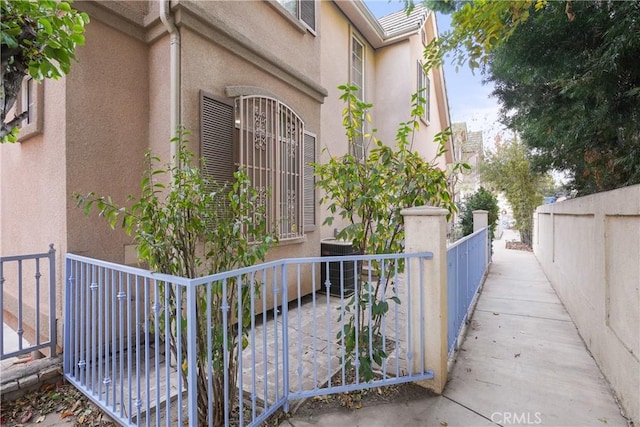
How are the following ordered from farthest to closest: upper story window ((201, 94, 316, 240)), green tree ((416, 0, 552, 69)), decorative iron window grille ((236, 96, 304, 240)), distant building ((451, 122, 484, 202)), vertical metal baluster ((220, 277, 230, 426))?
1. distant building ((451, 122, 484, 202))
2. decorative iron window grille ((236, 96, 304, 240))
3. upper story window ((201, 94, 316, 240))
4. green tree ((416, 0, 552, 69))
5. vertical metal baluster ((220, 277, 230, 426))

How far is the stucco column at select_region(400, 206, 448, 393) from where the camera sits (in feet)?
9.30

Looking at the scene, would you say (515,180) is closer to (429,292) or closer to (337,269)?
(337,269)

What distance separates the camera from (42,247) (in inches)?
137

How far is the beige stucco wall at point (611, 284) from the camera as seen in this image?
2.45 meters

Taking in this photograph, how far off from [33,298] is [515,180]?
15.2 meters

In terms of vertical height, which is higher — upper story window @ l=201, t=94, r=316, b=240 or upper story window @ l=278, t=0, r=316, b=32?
upper story window @ l=278, t=0, r=316, b=32

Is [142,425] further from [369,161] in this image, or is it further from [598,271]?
[598,271]

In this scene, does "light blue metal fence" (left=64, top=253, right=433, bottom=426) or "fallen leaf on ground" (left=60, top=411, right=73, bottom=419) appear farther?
"fallen leaf on ground" (left=60, top=411, right=73, bottom=419)

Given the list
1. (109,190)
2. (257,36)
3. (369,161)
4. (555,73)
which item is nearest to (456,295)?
(369,161)

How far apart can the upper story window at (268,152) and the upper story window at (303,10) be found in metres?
1.92

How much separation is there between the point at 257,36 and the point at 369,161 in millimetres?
2791

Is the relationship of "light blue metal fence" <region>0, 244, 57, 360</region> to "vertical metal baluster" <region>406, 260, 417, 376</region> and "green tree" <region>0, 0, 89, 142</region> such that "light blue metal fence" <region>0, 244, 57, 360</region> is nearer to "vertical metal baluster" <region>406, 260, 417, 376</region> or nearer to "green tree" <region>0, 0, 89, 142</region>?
"green tree" <region>0, 0, 89, 142</region>

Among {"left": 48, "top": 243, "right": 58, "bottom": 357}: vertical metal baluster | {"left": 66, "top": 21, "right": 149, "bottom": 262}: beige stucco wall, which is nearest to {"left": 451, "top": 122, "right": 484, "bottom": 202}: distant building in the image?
{"left": 66, "top": 21, "right": 149, "bottom": 262}: beige stucco wall

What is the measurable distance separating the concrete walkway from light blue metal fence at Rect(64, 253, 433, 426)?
271 mm
